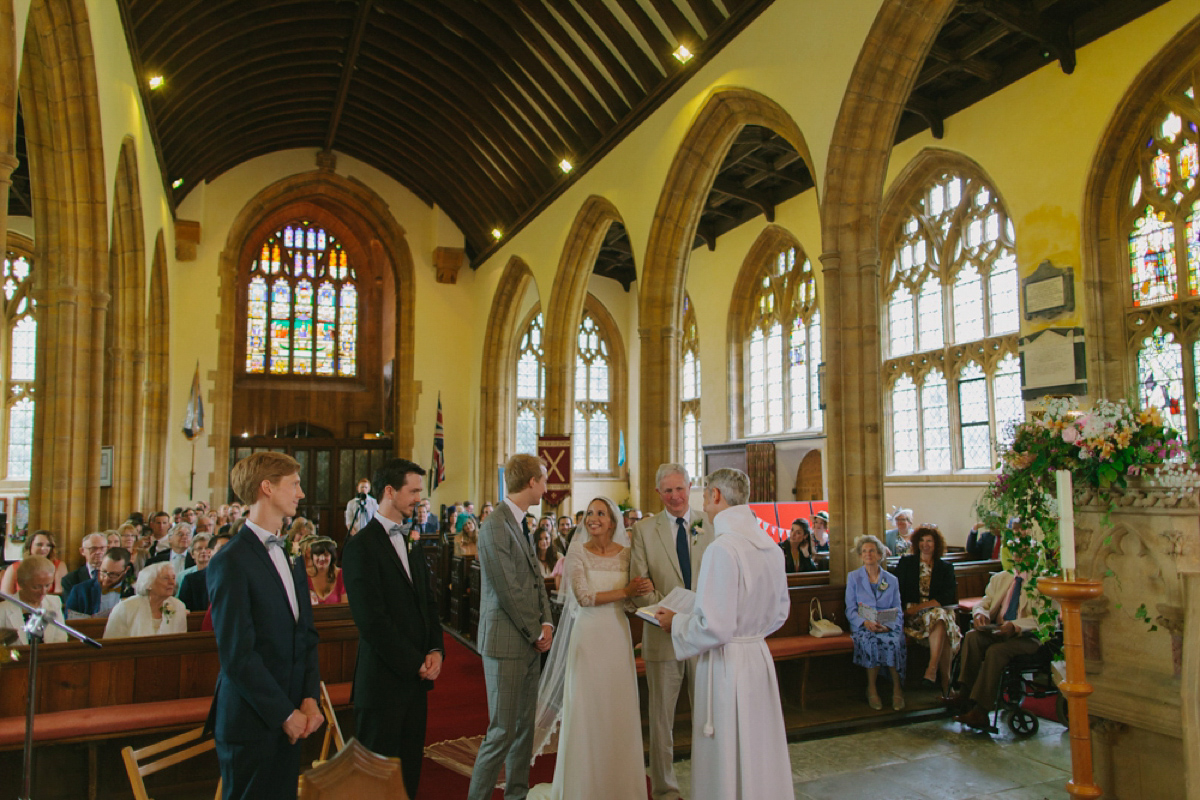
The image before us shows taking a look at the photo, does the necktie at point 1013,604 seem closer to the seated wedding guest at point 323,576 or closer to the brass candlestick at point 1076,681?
the brass candlestick at point 1076,681

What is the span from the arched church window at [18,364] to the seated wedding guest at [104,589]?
36.9ft

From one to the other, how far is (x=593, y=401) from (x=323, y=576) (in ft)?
43.0

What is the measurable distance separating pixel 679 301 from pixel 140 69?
6.66 m

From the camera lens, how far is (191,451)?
14.1 m

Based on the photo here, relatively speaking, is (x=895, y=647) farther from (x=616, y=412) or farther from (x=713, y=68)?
(x=616, y=412)

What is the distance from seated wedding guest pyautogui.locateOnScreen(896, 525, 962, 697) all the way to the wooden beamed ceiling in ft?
17.1

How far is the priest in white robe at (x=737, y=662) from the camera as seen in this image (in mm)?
2709

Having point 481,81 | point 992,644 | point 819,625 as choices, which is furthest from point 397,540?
point 481,81

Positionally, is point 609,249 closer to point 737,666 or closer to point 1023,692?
point 1023,692

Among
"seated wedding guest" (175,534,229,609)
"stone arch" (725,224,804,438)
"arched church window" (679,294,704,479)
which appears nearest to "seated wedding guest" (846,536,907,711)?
"seated wedding guest" (175,534,229,609)

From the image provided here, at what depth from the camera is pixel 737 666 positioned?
2738 millimetres

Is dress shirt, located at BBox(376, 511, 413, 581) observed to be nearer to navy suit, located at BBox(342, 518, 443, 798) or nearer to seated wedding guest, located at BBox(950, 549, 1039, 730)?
navy suit, located at BBox(342, 518, 443, 798)

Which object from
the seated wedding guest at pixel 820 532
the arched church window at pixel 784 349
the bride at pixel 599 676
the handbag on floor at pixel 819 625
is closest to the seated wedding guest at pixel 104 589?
the bride at pixel 599 676

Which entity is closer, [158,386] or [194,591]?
[194,591]
